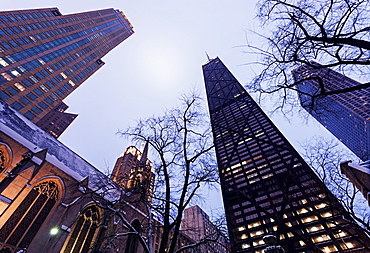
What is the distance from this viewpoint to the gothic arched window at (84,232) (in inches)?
626

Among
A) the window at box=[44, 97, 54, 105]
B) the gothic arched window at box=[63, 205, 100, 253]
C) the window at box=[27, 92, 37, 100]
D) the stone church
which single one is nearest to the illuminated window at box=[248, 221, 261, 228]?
the stone church

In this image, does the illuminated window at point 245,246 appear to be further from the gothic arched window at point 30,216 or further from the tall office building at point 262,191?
the gothic arched window at point 30,216

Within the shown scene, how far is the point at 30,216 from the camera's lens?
14.6 metres

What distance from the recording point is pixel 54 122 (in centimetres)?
9744

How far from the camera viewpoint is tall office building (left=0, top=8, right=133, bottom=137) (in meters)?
39.5

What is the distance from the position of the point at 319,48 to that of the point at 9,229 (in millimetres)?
22612

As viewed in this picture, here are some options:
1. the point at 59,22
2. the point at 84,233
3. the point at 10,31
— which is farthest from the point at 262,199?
the point at 59,22

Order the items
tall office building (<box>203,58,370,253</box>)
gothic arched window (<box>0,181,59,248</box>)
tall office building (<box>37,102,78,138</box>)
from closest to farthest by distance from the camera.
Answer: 1. gothic arched window (<box>0,181,59,248</box>)
2. tall office building (<box>203,58,370,253</box>)
3. tall office building (<box>37,102,78,138</box>)

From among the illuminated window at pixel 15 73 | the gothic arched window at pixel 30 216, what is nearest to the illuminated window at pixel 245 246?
the gothic arched window at pixel 30 216

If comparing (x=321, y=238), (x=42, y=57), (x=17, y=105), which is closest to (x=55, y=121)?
(x=42, y=57)

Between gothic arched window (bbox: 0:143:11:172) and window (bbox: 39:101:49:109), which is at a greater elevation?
window (bbox: 39:101:49:109)

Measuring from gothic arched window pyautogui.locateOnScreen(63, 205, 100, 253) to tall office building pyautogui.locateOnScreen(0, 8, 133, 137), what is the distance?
35687 mm

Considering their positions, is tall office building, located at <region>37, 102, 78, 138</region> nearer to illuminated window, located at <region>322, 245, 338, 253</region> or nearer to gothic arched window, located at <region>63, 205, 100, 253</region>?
gothic arched window, located at <region>63, 205, 100, 253</region>

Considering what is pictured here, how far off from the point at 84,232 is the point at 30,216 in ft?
16.7
